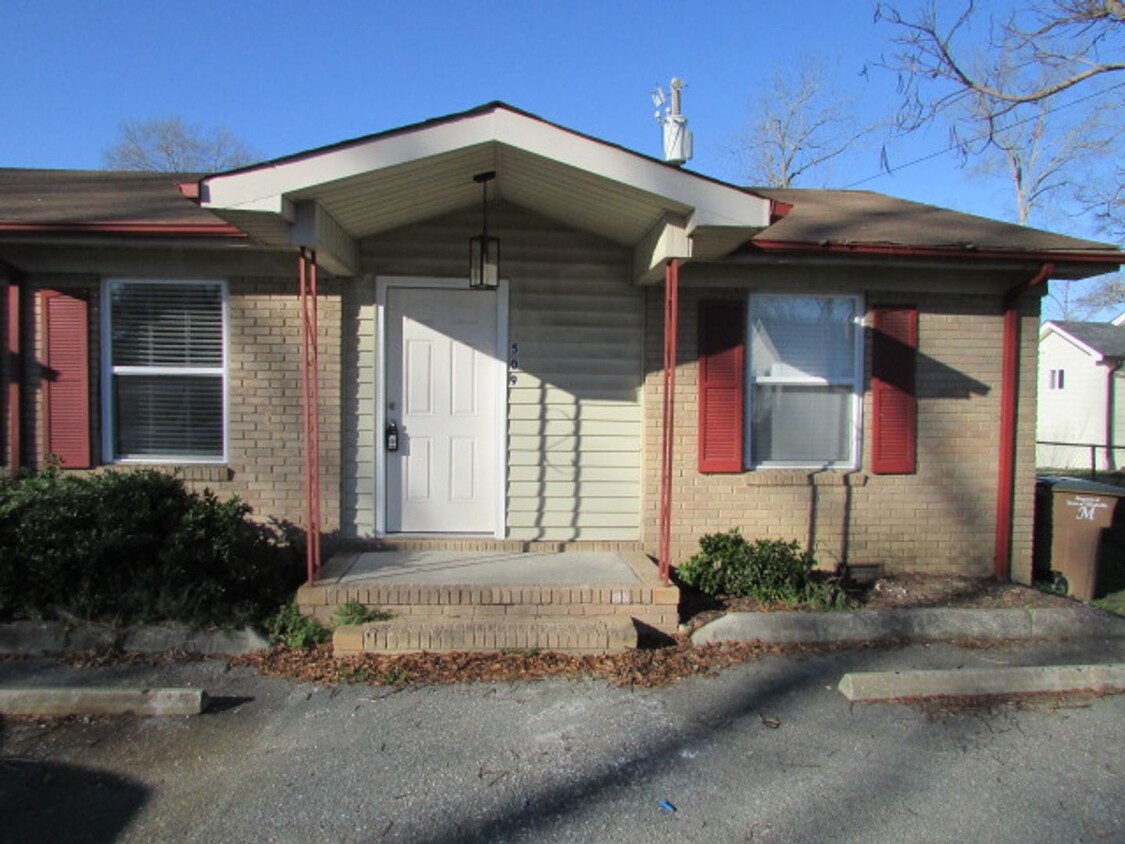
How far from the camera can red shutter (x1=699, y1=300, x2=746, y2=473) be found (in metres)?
6.59

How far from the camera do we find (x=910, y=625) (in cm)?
552

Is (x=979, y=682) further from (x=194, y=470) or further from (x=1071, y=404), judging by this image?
(x=1071, y=404)

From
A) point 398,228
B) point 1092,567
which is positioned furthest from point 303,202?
point 1092,567

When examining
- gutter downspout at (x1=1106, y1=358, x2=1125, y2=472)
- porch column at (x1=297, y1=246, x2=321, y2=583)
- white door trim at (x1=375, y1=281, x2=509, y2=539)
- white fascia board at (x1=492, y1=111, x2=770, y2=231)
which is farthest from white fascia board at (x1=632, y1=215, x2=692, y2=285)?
gutter downspout at (x1=1106, y1=358, x2=1125, y2=472)

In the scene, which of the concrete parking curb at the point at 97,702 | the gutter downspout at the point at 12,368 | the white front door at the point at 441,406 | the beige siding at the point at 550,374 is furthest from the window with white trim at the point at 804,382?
the gutter downspout at the point at 12,368

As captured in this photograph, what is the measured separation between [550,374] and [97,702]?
3.83 metres

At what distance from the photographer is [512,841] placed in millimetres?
3123

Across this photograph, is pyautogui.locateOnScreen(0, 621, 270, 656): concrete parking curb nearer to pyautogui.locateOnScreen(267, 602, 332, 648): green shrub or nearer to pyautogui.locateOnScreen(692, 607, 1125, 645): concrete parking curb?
pyautogui.locateOnScreen(267, 602, 332, 648): green shrub

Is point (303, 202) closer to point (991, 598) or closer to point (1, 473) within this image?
point (1, 473)

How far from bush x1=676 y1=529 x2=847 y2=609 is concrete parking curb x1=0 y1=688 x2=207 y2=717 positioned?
3510 mm

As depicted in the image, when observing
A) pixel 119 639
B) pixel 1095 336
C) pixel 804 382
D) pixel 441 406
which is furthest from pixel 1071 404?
pixel 119 639

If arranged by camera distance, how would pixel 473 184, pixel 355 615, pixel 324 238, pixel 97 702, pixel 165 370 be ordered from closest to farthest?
pixel 97 702 < pixel 355 615 < pixel 324 238 < pixel 473 184 < pixel 165 370

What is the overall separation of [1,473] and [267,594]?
2380 millimetres

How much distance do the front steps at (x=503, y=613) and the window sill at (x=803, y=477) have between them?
162 cm
